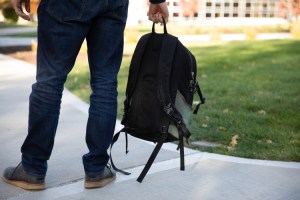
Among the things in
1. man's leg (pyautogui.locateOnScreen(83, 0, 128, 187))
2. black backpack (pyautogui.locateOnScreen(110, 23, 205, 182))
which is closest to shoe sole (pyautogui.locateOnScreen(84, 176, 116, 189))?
man's leg (pyautogui.locateOnScreen(83, 0, 128, 187))

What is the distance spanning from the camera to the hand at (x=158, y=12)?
305 cm

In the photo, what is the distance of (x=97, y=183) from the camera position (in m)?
3.09

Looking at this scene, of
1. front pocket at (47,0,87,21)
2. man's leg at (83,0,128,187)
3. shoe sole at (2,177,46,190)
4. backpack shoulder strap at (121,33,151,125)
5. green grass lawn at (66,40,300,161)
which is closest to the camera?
front pocket at (47,0,87,21)

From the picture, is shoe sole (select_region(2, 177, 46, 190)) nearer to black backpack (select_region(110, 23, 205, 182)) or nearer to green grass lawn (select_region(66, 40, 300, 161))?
black backpack (select_region(110, 23, 205, 182))

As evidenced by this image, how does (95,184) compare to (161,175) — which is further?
(161,175)

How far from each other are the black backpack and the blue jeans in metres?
0.17

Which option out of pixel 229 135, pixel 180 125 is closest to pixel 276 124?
pixel 229 135

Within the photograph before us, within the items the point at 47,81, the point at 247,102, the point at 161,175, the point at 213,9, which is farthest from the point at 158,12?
the point at 213,9

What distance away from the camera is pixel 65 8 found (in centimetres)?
274

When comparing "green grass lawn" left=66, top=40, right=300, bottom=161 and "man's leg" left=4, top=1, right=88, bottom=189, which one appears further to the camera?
"green grass lawn" left=66, top=40, right=300, bottom=161

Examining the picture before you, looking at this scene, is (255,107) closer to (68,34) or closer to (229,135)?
(229,135)

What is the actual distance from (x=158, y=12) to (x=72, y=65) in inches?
24.8

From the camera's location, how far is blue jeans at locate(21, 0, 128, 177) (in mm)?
2766

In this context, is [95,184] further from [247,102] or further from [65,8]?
[247,102]
